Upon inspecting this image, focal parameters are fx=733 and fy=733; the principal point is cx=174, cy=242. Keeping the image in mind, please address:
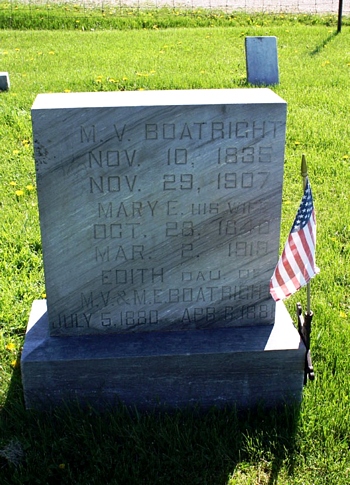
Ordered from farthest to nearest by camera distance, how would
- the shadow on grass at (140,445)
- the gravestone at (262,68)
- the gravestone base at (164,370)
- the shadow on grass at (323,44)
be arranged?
1. the shadow on grass at (323,44)
2. the gravestone at (262,68)
3. the gravestone base at (164,370)
4. the shadow on grass at (140,445)

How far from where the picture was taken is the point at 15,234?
5.27 metres

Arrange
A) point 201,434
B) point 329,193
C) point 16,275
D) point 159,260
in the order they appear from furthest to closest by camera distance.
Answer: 1. point 329,193
2. point 16,275
3. point 159,260
4. point 201,434

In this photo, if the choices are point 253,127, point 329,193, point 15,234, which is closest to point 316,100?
point 329,193

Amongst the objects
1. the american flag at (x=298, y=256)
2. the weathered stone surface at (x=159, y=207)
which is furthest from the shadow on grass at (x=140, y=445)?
the american flag at (x=298, y=256)

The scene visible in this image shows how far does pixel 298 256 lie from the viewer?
3.42 metres

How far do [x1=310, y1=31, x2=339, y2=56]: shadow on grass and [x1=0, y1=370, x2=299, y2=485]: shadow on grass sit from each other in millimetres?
8186

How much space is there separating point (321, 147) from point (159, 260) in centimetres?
385

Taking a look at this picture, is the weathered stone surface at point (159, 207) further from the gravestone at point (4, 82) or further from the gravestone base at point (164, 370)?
the gravestone at point (4, 82)

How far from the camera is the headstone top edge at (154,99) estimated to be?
3.31m

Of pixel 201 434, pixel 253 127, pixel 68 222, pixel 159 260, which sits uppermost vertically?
pixel 253 127

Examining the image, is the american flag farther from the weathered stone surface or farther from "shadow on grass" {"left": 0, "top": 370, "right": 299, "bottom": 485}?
"shadow on grass" {"left": 0, "top": 370, "right": 299, "bottom": 485}

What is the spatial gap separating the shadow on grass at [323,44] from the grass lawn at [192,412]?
1.14m

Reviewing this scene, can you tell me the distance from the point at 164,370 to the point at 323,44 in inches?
349

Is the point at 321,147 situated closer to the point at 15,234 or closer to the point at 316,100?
the point at 316,100
